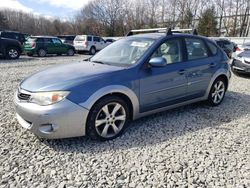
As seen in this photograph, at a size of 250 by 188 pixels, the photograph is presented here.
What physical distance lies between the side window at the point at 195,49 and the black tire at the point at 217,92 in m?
0.72

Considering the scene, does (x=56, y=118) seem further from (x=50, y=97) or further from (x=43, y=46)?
(x=43, y=46)

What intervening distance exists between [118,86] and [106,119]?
1.67 ft

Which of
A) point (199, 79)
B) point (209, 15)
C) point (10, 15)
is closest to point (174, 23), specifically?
point (209, 15)

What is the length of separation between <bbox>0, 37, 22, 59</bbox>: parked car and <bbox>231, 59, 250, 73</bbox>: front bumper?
457 inches

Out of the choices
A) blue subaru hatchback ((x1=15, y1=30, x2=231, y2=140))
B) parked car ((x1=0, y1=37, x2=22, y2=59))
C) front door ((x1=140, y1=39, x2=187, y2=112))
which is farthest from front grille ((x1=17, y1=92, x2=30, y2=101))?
parked car ((x1=0, y1=37, x2=22, y2=59))

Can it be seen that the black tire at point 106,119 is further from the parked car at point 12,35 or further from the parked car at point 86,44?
the parked car at point 86,44

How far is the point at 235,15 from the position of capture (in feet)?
141

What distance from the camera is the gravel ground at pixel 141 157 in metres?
2.75

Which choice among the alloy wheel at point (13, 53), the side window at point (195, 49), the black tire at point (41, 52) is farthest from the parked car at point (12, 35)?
the side window at point (195, 49)

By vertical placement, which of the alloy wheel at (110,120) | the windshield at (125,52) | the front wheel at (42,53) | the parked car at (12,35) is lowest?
the alloy wheel at (110,120)

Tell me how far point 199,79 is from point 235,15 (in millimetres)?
44175

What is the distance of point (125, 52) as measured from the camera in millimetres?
4297

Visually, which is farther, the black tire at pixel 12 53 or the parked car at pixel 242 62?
the black tire at pixel 12 53

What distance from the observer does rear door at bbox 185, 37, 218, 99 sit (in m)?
4.58
